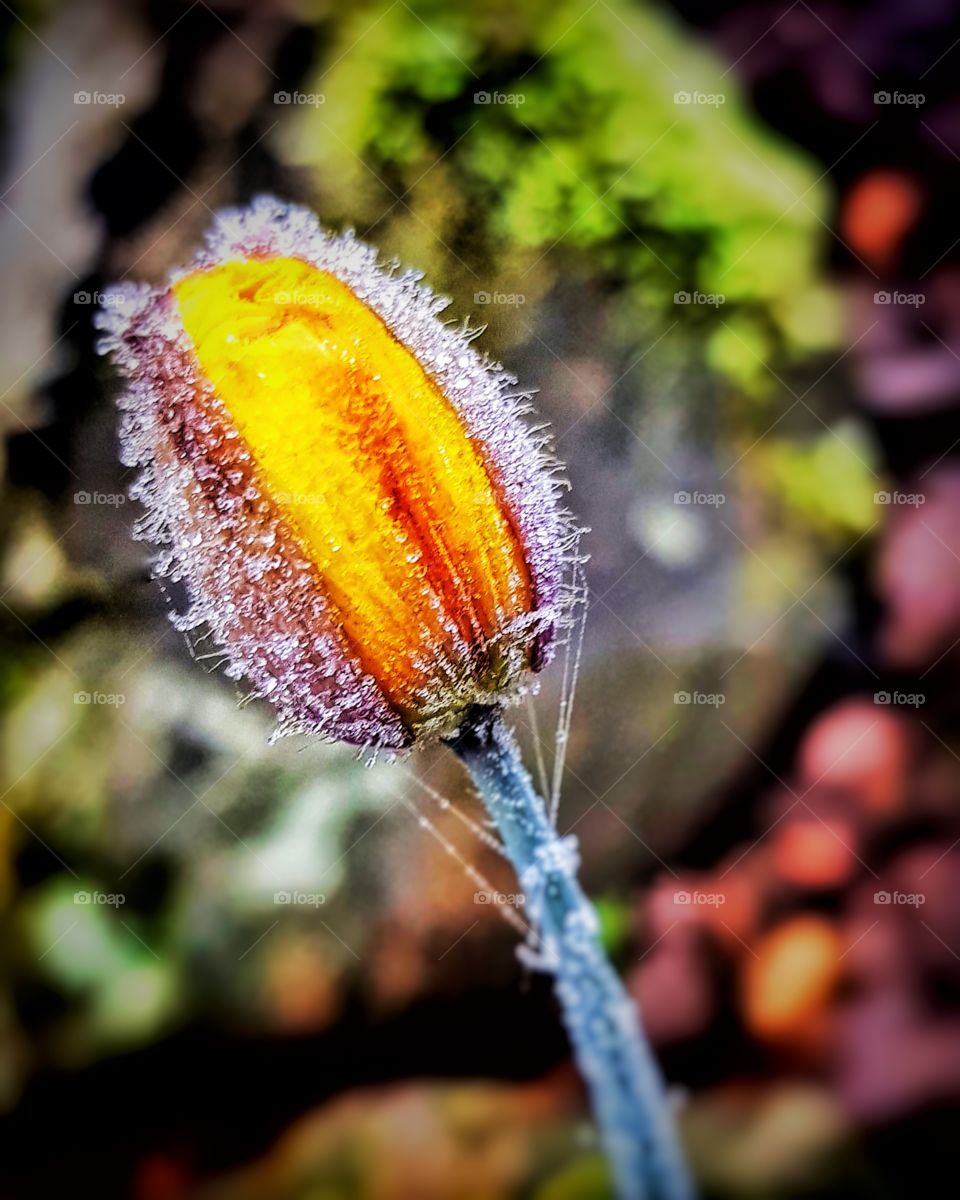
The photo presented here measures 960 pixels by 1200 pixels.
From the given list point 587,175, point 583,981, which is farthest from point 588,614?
point 587,175

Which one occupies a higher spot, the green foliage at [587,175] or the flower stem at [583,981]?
the green foliage at [587,175]

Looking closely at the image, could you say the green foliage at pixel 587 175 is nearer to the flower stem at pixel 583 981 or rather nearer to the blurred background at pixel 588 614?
the blurred background at pixel 588 614

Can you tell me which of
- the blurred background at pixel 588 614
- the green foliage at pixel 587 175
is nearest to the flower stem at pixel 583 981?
the blurred background at pixel 588 614

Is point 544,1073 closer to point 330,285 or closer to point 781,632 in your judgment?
point 781,632

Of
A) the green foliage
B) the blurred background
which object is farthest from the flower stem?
the green foliage

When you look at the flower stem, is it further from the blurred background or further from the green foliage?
the green foliage

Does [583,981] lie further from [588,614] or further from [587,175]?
[587,175]

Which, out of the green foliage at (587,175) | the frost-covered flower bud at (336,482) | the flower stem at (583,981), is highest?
the green foliage at (587,175)
